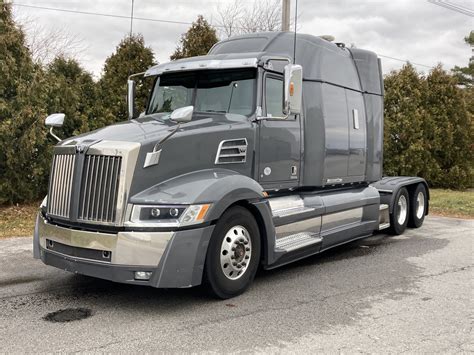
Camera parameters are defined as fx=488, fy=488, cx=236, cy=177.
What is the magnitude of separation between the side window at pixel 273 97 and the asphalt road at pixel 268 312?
6.75ft

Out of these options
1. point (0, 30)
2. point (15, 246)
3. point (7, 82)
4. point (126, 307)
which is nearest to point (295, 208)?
point (126, 307)

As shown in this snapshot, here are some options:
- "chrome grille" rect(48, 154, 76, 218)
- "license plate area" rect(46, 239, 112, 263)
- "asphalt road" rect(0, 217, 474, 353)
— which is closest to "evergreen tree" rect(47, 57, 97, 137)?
"asphalt road" rect(0, 217, 474, 353)

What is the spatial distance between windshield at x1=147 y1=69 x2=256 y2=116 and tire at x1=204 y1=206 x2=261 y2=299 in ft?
4.54

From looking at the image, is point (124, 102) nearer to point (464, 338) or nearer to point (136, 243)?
point (136, 243)

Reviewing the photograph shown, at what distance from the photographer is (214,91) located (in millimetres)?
6012

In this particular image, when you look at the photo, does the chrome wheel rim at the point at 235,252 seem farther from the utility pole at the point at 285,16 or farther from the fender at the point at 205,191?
the utility pole at the point at 285,16

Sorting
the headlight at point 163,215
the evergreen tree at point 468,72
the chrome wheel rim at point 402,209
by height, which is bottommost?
the chrome wheel rim at point 402,209

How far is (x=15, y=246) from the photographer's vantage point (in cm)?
771

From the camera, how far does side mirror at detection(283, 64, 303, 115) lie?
5660mm

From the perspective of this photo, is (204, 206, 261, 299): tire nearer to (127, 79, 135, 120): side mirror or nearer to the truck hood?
the truck hood

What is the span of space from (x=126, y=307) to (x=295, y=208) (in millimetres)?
2529

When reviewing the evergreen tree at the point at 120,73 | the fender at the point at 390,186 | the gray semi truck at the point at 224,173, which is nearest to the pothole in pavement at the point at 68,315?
the gray semi truck at the point at 224,173

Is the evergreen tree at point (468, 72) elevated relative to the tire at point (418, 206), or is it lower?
elevated

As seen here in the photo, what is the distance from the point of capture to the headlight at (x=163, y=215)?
449 cm
